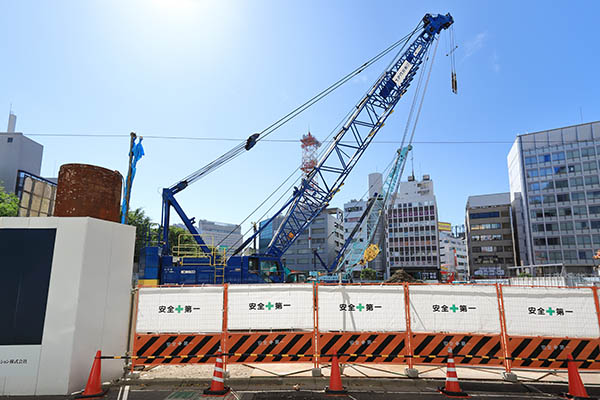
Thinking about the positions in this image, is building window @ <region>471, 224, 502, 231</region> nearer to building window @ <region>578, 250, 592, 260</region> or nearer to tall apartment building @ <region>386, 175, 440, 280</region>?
tall apartment building @ <region>386, 175, 440, 280</region>

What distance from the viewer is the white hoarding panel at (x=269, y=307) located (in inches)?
331

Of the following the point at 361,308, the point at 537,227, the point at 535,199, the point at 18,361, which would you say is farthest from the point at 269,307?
the point at 535,199

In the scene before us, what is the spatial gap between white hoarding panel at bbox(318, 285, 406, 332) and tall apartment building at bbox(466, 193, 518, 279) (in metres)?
78.1

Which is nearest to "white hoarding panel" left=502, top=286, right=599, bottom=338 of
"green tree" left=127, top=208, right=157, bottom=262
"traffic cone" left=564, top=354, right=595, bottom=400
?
"traffic cone" left=564, top=354, right=595, bottom=400

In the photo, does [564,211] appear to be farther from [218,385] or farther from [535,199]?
[218,385]

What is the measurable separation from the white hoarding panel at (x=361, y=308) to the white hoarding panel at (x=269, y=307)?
1.31 feet

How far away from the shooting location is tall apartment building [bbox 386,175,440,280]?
90625 millimetres

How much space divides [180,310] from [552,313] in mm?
9075

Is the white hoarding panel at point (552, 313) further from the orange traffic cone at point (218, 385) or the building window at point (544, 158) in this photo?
the building window at point (544, 158)

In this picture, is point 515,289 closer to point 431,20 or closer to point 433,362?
point 433,362

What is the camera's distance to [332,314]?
27.9 ft

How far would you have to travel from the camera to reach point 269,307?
8516 mm

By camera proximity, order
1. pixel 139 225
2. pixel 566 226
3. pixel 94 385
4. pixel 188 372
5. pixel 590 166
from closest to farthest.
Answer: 1. pixel 94 385
2. pixel 188 372
3. pixel 139 225
4. pixel 590 166
5. pixel 566 226

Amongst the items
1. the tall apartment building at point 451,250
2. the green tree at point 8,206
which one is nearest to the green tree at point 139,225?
the green tree at point 8,206
